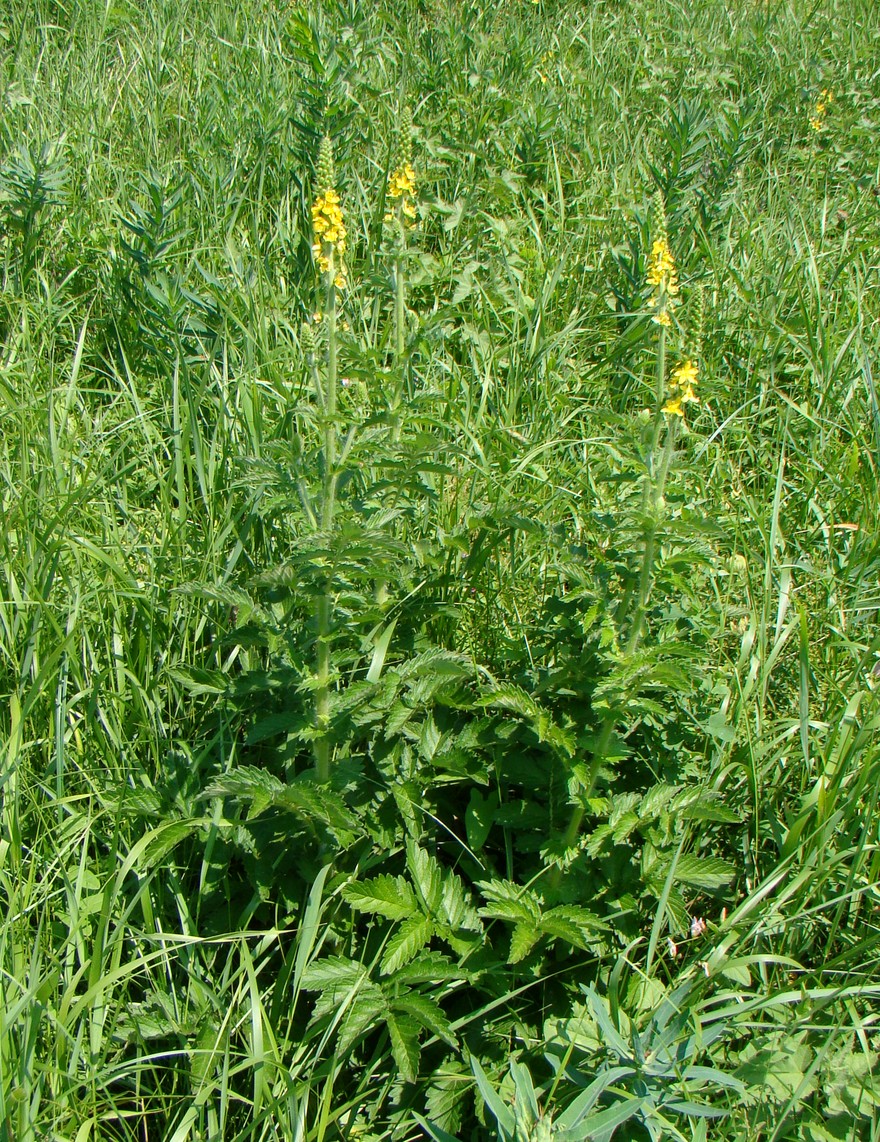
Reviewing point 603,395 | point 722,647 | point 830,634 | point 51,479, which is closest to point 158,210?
point 51,479

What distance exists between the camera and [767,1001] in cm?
183

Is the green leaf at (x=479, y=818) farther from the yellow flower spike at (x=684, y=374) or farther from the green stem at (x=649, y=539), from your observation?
the yellow flower spike at (x=684, y=374)

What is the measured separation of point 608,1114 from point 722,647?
1.23 metres

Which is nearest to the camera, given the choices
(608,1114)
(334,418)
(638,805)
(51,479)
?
(608,1114)

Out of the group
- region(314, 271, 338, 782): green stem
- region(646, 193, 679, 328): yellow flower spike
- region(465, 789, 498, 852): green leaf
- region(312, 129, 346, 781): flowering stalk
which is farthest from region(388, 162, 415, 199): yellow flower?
region(465, 789, 498, 852): green leaf

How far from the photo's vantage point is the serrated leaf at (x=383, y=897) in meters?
1.82

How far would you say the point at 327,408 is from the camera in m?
1.80

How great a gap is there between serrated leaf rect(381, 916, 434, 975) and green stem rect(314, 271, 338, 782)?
0.33m

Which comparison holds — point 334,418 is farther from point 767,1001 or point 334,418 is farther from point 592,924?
point 767,1001

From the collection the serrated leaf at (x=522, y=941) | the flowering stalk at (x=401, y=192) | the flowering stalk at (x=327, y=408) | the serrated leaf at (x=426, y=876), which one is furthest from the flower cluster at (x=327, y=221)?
the serrated leaf at (x=522, y=941)

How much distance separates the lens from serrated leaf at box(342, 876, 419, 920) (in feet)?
5.98

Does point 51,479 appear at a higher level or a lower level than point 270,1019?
higher

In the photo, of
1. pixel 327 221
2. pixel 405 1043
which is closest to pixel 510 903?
pixel 405 1043

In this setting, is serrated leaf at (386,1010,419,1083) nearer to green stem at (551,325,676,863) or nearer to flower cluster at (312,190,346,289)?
green stem at (551,325,676,863)
